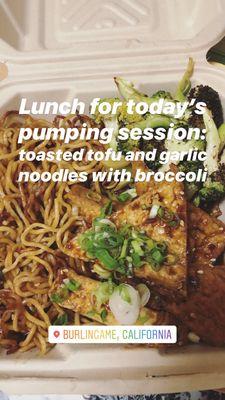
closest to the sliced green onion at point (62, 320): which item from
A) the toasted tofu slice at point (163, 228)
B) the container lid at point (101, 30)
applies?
the toasted tofu slice at point (163, 228)

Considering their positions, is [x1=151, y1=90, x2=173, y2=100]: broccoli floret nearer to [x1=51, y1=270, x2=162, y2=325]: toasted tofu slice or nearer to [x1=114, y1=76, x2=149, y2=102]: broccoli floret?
[x1=114, y1=76, x2=149, y2=102]: broccoli floret

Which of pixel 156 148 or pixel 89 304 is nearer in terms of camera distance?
pixel 89 304

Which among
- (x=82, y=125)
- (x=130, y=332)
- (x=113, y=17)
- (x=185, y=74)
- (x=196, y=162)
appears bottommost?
(x=130, y=332)

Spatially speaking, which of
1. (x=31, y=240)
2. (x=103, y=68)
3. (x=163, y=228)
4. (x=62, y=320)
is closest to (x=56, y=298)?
(x=62, y=320)

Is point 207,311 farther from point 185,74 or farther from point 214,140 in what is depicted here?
point 185,74

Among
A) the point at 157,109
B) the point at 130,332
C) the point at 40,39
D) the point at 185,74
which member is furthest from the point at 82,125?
the point at 130,332

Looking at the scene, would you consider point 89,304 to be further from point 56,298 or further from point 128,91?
point 128,91
